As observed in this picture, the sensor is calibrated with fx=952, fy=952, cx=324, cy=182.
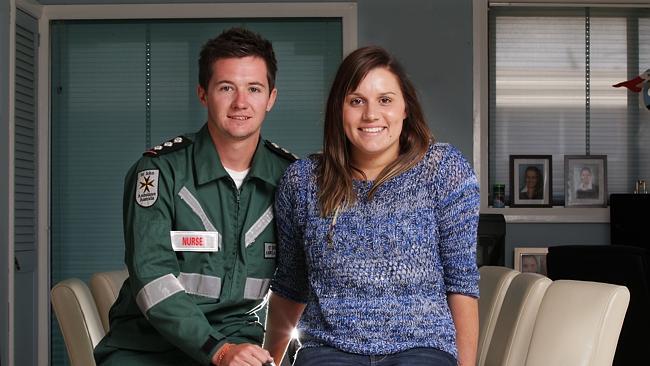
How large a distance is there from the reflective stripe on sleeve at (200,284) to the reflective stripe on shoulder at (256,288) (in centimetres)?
7

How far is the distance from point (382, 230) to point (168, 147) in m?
0.60

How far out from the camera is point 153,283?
2.11m

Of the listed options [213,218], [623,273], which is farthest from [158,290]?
[623,273]

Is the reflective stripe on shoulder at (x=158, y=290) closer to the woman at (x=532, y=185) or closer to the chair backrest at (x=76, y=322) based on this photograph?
the chair backrest at (x=76, y=322)

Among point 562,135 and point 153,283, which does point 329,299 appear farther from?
point 562,135

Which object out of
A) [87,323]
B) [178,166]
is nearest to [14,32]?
[87,323]

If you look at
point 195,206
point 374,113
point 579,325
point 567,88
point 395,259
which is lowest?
point 579,325

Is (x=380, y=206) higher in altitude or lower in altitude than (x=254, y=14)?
lower

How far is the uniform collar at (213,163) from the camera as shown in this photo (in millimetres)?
2227

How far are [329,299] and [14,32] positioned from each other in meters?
3.94

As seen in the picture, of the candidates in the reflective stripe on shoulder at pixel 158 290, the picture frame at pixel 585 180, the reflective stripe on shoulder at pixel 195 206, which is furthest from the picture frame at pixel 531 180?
the reflective stripe on shoulder at pixel 158 290

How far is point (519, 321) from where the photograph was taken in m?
2.42

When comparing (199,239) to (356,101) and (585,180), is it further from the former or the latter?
(585,180)

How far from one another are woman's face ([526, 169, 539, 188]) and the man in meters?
3.91
